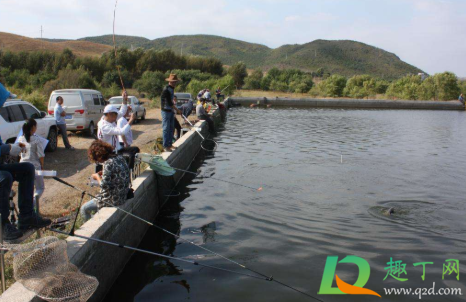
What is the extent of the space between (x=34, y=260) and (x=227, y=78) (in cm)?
4863

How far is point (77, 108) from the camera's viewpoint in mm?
16219

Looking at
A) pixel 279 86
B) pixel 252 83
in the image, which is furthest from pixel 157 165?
pixel 252 83

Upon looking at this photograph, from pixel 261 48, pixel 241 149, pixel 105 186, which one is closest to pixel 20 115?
pixel 105 186

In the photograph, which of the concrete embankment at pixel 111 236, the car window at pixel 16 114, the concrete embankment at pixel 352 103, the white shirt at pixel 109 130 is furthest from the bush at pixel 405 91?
the white shirt at pixel 109 130

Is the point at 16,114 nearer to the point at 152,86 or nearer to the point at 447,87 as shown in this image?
the point at 152,86

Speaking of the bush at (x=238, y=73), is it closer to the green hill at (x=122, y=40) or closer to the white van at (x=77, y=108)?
the white van at (x=77, y=108)

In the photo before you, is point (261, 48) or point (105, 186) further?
point (261, 48)

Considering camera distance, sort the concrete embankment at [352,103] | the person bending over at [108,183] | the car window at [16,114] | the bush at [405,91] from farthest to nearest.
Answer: the bush at [405,91] < the concrete embankment at [352,103] < the car window at [16,114] < the person bending over at [108,183]

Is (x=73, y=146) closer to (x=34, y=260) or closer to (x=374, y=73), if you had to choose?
(x=34, y=260)

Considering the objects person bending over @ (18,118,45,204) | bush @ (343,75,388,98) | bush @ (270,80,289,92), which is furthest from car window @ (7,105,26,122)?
bush @ (270,80,289,92)

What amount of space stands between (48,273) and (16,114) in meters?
8.95

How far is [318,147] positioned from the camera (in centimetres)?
1880

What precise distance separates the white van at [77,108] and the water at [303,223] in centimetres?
489

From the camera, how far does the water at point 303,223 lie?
6.26m
